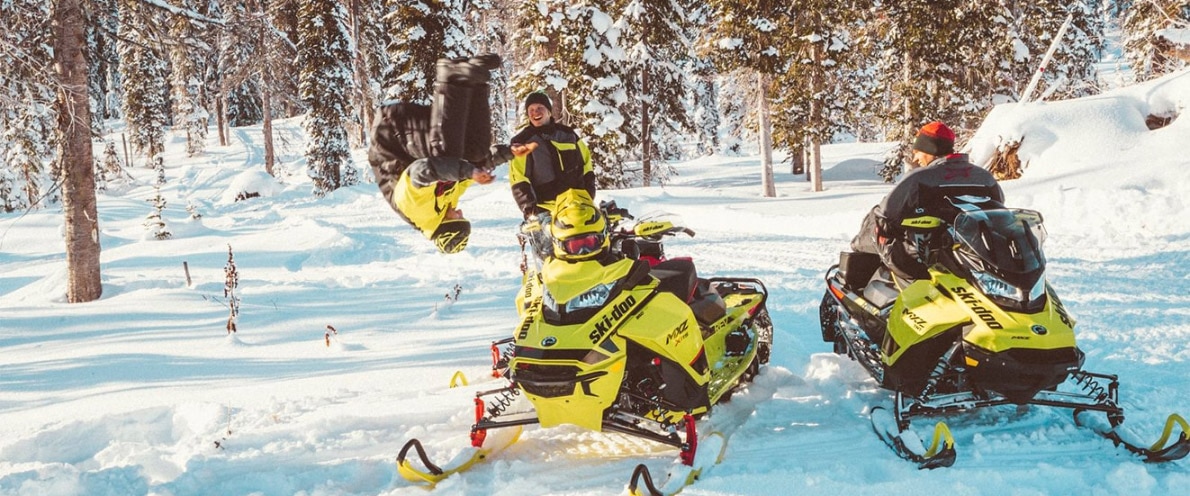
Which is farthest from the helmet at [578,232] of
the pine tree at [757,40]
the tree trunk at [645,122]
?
the tree trunk at [645,122]

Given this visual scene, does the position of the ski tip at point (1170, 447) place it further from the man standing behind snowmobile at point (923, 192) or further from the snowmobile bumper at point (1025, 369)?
the man standing behind snowmobile at point (923, 192)

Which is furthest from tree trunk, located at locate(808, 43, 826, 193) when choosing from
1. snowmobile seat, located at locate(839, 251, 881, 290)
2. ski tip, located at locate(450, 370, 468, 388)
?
ski tip, located at locate(450, 370, 468, 388)

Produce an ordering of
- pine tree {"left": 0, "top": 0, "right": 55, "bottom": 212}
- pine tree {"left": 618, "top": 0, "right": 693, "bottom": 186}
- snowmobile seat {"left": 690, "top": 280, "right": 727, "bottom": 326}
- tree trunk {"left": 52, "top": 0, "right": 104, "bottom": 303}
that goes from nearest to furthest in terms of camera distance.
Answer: snowmobile seat {"left": 690, "top": 280, "right": 727, "bottom": 326}, pine tree {"left": 0, "top": 0, "right": 55, "bottom": 212}, tree trunk {"left": 52, "top": 0, "right": 104, "bottom": 303}, pine tree {"left": 618, "top": 0, "right": 693, "bottom": 186}

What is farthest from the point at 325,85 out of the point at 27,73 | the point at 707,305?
the point at 707,305

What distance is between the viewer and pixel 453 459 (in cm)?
383

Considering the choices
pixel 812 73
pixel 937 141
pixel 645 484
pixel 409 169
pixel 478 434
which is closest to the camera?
pixel 645 484

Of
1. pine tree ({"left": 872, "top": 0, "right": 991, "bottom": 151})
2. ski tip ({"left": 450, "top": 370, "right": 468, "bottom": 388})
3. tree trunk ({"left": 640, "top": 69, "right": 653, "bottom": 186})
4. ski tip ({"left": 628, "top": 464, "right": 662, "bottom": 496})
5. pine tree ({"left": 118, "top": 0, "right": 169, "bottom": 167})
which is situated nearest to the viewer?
ski tip ({"left": 628, "top": 464, "right": 662, "bottom": 496})

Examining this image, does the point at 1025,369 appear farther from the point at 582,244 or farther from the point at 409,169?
the point at 409,169

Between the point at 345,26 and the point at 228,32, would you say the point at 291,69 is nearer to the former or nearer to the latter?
the point at 228,32

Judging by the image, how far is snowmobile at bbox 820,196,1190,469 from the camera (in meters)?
3.63

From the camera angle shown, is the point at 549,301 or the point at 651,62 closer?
the point at 549,301

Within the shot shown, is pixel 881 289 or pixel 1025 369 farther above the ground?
pixel 881 289

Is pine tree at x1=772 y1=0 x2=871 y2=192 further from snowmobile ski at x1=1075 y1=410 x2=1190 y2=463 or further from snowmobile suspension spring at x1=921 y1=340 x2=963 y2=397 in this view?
snowmobile ski at x1=1075 y1=410 x2=1190 y2=463

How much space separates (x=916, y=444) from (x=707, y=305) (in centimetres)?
157
